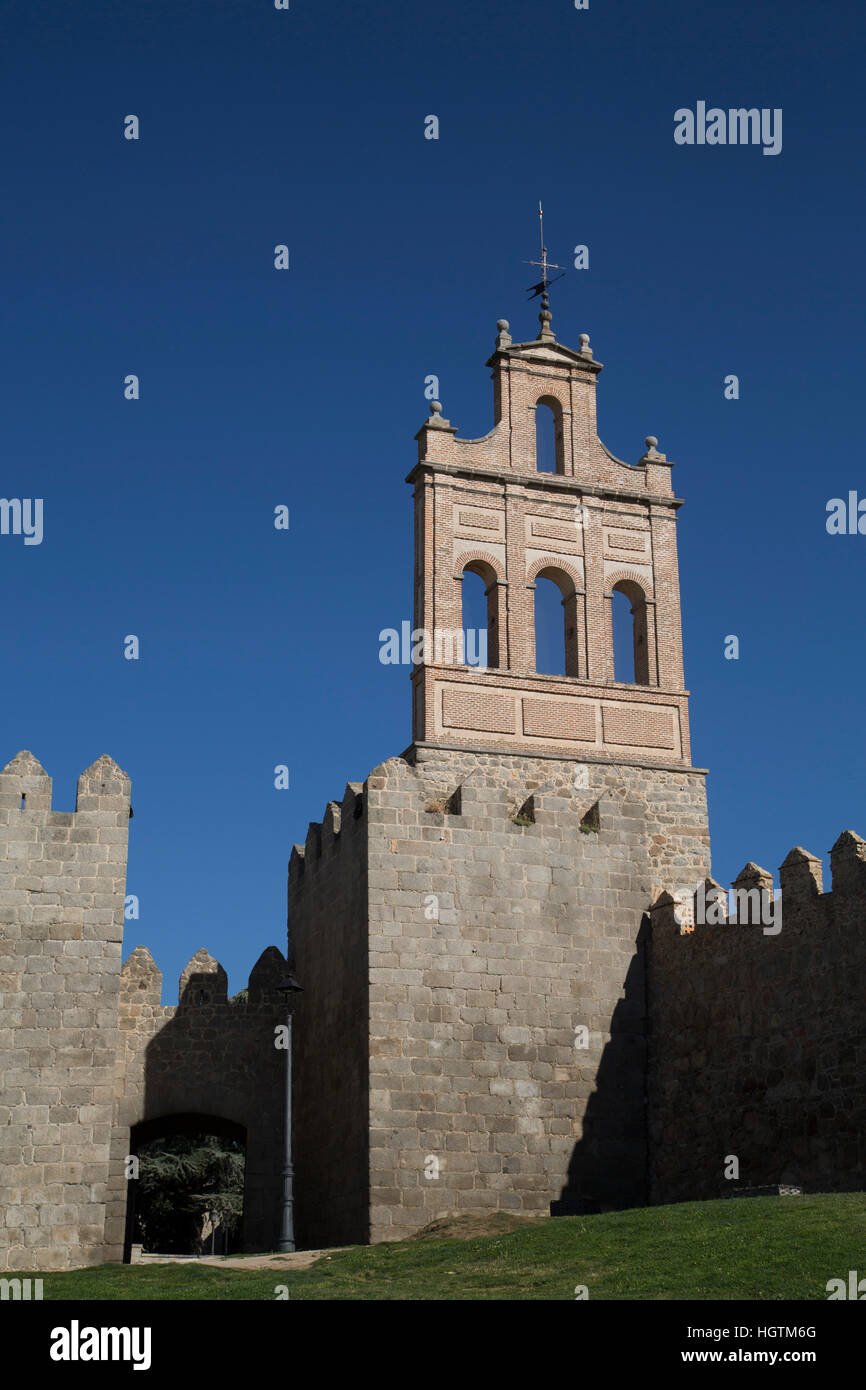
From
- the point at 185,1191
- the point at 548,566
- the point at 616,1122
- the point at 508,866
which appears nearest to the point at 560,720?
the point at 548,566

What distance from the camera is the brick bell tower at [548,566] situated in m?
24.1

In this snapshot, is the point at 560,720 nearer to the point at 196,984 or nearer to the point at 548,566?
the point at 548,566

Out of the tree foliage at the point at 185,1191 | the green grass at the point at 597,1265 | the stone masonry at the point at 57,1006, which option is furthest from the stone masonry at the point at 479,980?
the tree foliage at the point at 185,1191

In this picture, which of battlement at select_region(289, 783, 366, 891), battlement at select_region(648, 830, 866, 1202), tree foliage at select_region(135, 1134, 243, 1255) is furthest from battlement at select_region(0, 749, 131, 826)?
tree foliage at select_region(135, 1134, 243, 1255)

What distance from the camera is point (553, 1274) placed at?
13320 millimetres

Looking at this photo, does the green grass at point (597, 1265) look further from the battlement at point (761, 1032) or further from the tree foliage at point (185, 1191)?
the tree foliage at point (185, 1191)

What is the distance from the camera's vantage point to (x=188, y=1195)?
3869 centimetres

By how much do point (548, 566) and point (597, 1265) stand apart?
14040mm

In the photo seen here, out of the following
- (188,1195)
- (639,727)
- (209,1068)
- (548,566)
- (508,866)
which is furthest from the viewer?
(188,1195)

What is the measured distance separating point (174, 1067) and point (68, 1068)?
3973 millimetres

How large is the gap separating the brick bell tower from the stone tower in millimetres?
41

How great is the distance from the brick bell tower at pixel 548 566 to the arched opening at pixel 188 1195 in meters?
17.3
